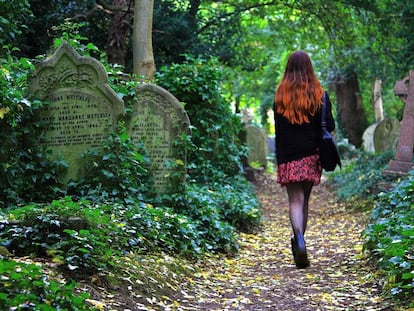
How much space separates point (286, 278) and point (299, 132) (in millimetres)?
1578

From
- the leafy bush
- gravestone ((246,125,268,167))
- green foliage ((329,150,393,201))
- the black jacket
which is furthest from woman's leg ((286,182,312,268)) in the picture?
gravestone ((246,125,268,167))

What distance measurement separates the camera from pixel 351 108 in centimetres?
2570

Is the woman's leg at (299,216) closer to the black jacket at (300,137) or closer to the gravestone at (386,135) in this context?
the black jacket at (300,137)

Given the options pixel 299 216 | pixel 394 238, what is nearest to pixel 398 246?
pixel 394 238

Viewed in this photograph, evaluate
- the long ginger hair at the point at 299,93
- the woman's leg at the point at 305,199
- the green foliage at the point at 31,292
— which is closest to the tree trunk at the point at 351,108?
the long ginger hair at the point at 299,93

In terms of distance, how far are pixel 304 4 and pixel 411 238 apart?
13437 mm

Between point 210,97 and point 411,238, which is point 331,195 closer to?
point 210,97

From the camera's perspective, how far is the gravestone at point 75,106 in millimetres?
6996

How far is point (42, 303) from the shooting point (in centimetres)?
343

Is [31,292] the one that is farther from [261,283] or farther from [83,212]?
[261,283]

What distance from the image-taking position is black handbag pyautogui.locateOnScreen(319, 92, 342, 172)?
643 centimetres

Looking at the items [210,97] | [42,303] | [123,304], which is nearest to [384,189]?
[210,97]

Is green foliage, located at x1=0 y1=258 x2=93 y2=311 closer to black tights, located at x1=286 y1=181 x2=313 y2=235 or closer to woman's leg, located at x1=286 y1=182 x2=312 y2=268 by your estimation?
→ woman's leg, located at x1=286 y1=182 x2=312 y2=268

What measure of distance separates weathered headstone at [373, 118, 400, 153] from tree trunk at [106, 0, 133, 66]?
10747 mm
